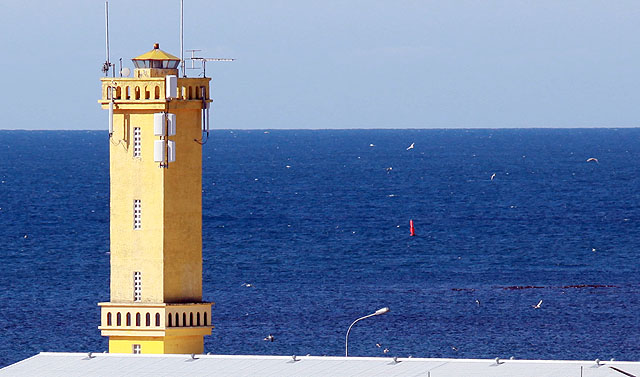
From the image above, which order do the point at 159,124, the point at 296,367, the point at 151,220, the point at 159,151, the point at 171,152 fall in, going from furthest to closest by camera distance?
1. the point at 151,220
2. the point at 171,152
3. the point at 159,151
4. the point at 159,124
5. the point at 296,367

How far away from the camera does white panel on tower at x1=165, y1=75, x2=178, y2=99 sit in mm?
61750

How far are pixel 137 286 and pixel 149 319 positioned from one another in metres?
1.77

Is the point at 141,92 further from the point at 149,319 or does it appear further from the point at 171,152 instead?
the point at 149,319

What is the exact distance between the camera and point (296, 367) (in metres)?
50.8

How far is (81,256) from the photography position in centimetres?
15212

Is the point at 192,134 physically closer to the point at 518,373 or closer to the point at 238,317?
the point at 518,373

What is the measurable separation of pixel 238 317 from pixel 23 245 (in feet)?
198

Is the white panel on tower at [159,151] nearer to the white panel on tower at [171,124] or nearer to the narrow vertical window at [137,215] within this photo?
the white panel on tower at [171,124]

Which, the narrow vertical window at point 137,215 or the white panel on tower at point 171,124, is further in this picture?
the narrow vertical window at point 137,215

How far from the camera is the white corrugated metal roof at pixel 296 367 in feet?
158

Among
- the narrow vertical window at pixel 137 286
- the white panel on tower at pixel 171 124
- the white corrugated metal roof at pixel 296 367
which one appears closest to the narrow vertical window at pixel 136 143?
the white panel on tower at pixel 171 124

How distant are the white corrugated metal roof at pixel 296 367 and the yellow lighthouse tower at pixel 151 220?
7296 mm

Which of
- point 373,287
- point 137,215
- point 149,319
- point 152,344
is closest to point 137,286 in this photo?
point 149,319

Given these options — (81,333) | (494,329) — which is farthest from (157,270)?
(494,329)
